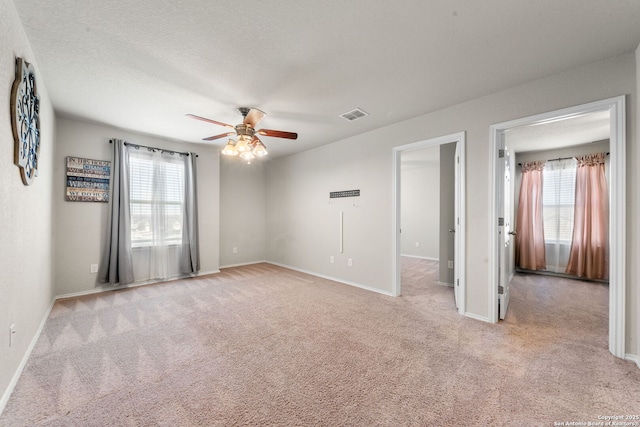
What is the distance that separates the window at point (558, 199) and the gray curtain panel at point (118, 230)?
7465 millimetres

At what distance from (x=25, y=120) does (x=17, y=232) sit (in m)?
0.83

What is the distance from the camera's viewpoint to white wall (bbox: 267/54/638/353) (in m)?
2.13

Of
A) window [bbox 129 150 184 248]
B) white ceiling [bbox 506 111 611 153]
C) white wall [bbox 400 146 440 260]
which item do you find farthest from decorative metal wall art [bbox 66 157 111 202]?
white wall [bbox 400 146 440 260]

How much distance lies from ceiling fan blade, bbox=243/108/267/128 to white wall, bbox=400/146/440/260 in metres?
4.46

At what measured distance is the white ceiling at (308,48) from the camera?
160cm

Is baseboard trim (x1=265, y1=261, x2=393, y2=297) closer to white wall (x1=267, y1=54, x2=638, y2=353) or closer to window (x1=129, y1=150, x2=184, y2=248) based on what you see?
white wall (x1=267, y1=54, x2=638, y2=353)

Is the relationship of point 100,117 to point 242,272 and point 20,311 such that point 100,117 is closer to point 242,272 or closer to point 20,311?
point 20,311

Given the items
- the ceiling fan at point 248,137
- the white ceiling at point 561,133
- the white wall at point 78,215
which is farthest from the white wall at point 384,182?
the white wall at point 78,215

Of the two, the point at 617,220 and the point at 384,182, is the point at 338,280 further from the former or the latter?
the point at 617,220

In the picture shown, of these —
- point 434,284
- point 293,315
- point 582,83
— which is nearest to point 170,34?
point 293,315

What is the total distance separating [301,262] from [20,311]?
12.5ft

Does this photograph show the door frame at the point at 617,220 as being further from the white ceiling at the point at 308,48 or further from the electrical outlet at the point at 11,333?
the electrical outlet at the point at 11,333

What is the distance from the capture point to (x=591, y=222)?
14.4 feet

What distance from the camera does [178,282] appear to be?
14.0 ft
